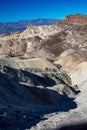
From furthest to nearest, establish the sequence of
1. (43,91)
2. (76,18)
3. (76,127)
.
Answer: (76,18)
(43,91)
(76,127)

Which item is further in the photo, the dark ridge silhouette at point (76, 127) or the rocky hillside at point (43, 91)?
the rocky hillside at point (43, 91)

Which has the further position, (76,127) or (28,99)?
(28,99)

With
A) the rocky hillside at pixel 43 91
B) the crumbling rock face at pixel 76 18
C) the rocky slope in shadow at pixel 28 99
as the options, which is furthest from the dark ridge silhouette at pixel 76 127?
the crumbling rock face at pixel 76 18

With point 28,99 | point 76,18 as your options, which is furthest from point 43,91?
point 76,18

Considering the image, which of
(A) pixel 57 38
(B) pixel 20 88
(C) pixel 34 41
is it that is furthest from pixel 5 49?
(B) pixel 20 88

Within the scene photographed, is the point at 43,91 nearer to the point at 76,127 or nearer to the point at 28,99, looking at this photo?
the point at 28,99

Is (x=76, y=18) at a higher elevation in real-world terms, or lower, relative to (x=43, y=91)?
higher

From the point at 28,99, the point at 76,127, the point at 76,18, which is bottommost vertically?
the point at 76,127

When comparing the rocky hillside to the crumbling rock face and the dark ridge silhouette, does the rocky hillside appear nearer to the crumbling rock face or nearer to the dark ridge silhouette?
the dark ridge silhouette

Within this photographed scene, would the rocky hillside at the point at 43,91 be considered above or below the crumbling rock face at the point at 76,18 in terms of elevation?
below

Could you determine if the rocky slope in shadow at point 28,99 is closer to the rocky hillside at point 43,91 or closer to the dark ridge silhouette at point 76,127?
the rocky hillside at point 43,91

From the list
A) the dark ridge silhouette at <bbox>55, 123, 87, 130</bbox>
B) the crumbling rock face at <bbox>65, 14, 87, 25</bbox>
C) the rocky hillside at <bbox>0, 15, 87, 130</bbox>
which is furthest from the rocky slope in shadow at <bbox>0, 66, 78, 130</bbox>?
the crumbling rock face at <bbox>65, 14, 87, 25</bbox>
